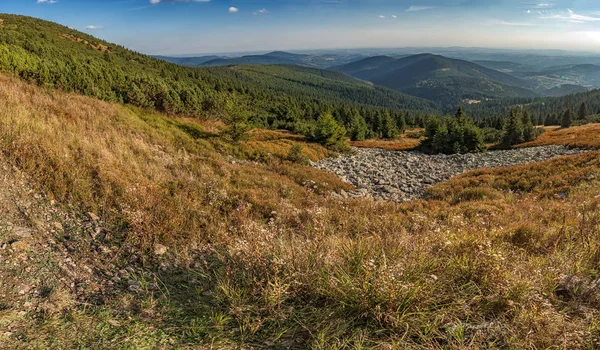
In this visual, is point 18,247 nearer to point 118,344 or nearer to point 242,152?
point 118,344

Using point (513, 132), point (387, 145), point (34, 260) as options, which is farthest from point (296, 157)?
point (513, 132)

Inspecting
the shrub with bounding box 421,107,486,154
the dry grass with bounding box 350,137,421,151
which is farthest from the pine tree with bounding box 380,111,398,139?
the shrub with bounding box 421,107,486,154

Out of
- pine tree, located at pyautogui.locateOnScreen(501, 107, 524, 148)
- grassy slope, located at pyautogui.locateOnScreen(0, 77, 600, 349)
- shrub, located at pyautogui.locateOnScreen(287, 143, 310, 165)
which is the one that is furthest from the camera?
pine tree, located at pyautogui.locateOnScreen(501, 107, 524, 148)

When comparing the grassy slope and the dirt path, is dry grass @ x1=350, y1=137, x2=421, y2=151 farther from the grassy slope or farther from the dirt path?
the dirt path

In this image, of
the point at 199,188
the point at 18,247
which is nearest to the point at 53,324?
the point at 18,247

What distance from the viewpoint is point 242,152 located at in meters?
20.0

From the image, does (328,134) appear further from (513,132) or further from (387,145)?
(513,132)

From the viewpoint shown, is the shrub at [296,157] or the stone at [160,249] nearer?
the stone at [160,249]

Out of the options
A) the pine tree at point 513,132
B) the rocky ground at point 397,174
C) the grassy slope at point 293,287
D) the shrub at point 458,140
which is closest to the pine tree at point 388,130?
the pine tree at point 513,132

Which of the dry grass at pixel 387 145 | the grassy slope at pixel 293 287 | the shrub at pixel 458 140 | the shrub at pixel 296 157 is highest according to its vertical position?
the grassy slope at pixel 293 287

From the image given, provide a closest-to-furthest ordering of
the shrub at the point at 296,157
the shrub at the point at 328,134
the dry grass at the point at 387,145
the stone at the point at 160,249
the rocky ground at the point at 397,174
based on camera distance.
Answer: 1. the stone at the point at 160,249
2. the rocky ground at the point at 397,174
3. the shrub at the point at 296,157
4. the shrub at the point at 328,134
5. the dry grass at the point at 387,145

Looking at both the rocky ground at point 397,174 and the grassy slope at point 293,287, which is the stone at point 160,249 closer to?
the grassy slope at point 293,287

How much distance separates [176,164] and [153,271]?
6425 millimetres

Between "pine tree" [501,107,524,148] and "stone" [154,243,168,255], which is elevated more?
"stone" [154,243,168,255]
